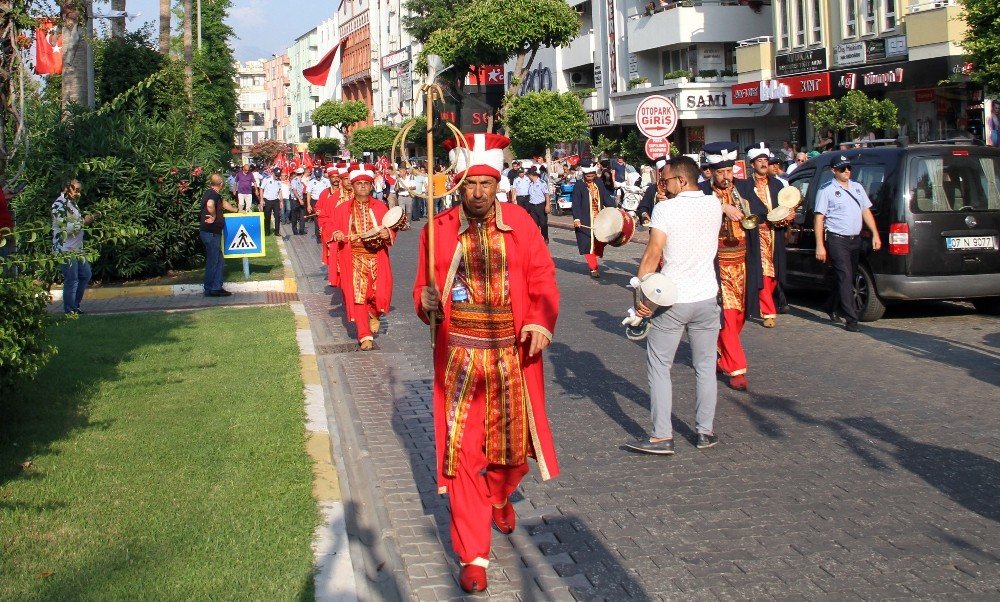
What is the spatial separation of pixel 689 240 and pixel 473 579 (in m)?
2.94

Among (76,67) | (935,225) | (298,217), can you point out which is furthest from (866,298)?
(298,217)

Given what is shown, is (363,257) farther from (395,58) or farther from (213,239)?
(395,58)

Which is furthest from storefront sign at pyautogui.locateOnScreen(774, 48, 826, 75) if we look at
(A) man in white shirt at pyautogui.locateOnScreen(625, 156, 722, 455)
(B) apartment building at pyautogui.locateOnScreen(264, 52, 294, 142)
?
(B) apartment building at pyautogui.locateOnScreen(264, 52, 294, 142)

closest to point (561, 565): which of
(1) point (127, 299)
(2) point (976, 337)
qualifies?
(2) point (976, 337)

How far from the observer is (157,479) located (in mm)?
6734

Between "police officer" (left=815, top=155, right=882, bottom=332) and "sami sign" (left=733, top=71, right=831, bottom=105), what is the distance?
66.0ft

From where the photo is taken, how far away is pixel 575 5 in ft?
173

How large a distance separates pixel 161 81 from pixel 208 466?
20730 mm

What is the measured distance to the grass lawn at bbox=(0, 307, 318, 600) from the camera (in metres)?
5.16

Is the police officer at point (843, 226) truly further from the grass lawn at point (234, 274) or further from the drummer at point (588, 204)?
the grass lawn at point (234, 274)

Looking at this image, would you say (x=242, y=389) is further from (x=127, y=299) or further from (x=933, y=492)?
(x=127, y=299)

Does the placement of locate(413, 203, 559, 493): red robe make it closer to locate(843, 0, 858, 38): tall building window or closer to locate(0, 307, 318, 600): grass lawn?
locate(0, 307, 318, 600): grass lawn

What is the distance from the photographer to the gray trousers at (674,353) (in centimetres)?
736

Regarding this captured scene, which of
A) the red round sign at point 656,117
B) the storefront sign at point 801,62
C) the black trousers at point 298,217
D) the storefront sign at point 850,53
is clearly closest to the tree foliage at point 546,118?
the storefront sign at point 801,62
